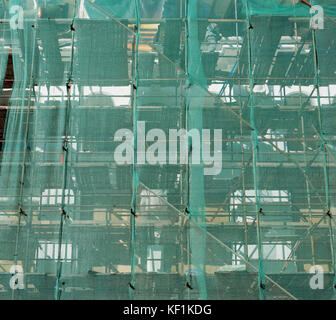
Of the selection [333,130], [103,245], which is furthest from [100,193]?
[333,130]

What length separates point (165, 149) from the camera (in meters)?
7.27

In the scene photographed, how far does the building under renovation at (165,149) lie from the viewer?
6.82 m

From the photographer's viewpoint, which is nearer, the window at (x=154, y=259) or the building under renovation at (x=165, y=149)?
the building under renovation at (x=165, y=149)

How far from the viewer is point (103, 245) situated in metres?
6.89

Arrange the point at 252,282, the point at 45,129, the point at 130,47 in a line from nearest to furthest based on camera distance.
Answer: the point at 252,282, the point at 45,129, the point at 130,47

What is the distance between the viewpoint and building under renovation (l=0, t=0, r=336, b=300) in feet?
22.4

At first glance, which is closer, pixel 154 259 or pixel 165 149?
pixel 154 259

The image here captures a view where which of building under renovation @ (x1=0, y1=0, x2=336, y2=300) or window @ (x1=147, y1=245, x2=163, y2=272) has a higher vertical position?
building under renovation @ (x1=0, y1=0, x2=336, y2=300)

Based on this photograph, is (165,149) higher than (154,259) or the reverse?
higher

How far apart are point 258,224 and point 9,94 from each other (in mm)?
4213

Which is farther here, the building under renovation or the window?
the window

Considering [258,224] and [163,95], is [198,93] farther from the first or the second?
[258,224]

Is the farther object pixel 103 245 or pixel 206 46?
pixel 206 46

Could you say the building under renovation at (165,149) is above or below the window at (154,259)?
above
